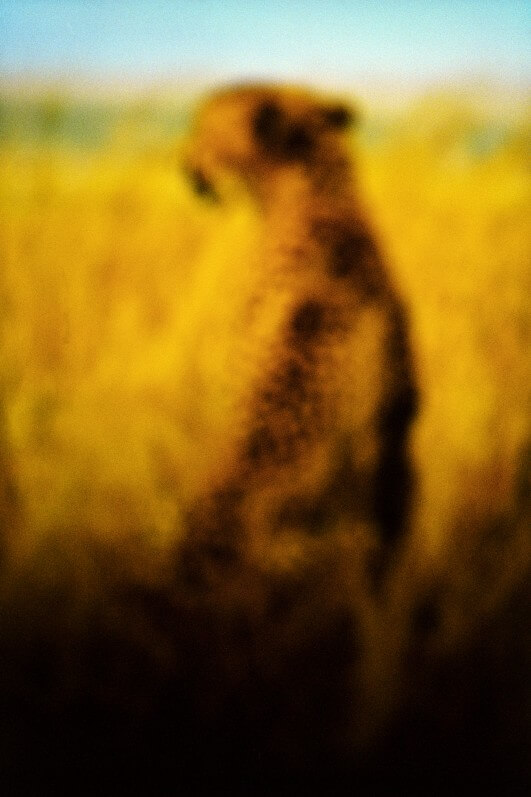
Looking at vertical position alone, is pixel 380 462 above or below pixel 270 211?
below

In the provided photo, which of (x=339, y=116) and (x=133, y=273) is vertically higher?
(x=339, y=116)

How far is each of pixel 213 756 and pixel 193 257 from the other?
0.76 metres

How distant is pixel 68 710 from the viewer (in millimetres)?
1141

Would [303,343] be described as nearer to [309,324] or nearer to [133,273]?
[309,324]

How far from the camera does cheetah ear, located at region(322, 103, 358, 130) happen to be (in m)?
1.09

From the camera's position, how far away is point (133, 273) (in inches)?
43.0

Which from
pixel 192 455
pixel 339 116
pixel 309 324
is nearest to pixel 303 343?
pixel 309 324

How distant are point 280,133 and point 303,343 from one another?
308mm

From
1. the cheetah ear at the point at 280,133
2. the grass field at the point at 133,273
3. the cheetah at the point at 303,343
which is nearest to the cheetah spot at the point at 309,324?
the cheetah at the point at 303,343

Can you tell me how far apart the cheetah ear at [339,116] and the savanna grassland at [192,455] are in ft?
0.08

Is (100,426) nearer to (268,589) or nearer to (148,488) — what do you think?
(148,488)

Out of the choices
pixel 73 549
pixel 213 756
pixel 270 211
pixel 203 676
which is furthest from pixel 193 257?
pixel 213 756

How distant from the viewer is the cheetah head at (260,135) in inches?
42.6

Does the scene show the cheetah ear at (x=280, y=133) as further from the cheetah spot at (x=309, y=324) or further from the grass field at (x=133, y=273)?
the cheetah spot at (x=309, y=324)
